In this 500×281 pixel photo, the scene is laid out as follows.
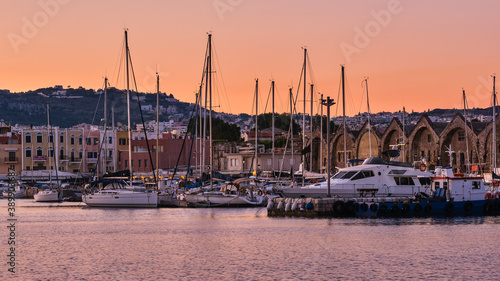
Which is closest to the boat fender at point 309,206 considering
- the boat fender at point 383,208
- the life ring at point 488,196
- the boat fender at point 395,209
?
the boat fender at point 383,208

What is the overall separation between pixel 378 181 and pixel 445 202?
5.72 metres

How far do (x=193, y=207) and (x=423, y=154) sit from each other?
38.0 m

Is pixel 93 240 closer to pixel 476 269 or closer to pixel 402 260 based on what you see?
pixel 402 260

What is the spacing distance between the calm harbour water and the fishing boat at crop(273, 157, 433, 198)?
546 cm

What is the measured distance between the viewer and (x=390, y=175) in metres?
59.3

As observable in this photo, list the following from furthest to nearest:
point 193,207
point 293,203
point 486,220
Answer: point 193,207 → point 293,203 → point 486,220

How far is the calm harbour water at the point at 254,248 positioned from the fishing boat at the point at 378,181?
5463mm

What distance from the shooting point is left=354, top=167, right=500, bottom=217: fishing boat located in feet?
179

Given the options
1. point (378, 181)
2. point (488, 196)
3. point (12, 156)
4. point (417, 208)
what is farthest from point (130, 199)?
point (12, 156)

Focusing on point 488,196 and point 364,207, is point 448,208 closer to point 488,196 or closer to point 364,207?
point 488,196

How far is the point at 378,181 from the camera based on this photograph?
194 feet

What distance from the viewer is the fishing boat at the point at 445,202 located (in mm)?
54531

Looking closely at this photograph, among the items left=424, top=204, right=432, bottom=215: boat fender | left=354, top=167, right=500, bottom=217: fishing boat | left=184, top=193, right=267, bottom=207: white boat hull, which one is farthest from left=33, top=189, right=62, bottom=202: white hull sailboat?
left=424, top=204, right=432, bottom=215: boat fender

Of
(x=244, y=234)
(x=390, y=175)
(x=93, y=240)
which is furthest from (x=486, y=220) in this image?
(x=93, y=240)
